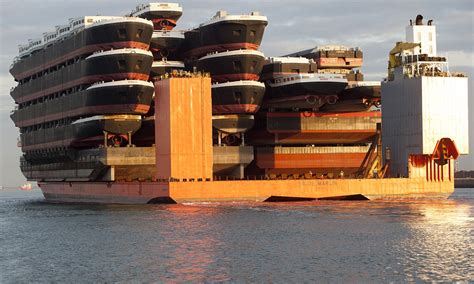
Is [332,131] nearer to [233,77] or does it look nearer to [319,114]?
[319,114]

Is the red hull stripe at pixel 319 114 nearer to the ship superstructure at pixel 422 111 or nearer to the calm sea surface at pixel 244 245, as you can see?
the ship superstructure at pixel 422 111

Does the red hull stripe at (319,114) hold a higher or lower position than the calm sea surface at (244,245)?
higher

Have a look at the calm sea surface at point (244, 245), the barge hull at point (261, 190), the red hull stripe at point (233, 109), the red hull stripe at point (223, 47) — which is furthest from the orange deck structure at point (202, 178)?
the red hull stripe at point (223, 47)

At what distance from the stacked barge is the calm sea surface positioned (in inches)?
542

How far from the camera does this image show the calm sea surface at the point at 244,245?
51.5 meters

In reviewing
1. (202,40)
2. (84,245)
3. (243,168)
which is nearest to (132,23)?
(202,40)

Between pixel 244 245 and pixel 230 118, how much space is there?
54.5 m

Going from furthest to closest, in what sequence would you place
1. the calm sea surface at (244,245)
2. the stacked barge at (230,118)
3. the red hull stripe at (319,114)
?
the red hull stripe at (319,114) < the stacked barge at (230,118) < the calm sea surface at (244,245)

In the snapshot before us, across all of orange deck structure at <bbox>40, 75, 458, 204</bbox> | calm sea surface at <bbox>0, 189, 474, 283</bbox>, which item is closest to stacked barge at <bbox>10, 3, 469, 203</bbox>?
orange deck structure at <bbox>40, 75, 458, 204</bbox>

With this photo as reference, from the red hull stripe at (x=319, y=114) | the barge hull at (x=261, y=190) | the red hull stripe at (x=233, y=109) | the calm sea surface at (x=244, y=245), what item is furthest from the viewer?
the red hull stripe at (x=319, y=114)

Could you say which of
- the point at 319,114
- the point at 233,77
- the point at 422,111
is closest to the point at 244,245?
the point at 422,111

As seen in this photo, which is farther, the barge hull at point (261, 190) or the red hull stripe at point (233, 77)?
the red hull stripe at point (233, 77)

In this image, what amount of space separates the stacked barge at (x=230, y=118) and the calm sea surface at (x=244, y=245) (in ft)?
45.1

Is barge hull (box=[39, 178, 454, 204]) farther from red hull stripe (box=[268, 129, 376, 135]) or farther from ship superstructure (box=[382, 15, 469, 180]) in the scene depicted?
red hull stripe (box=[268, 129, 376, 135])
